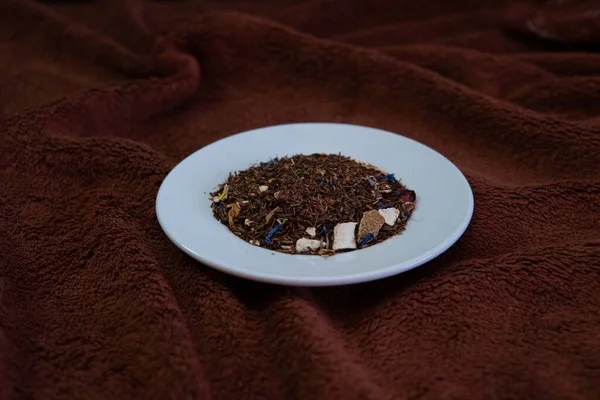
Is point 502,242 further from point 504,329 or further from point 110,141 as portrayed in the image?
point 110,141

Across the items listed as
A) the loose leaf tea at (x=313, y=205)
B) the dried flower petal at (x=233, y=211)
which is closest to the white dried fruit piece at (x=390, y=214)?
the loose leaf tea at (x=313, y=205)

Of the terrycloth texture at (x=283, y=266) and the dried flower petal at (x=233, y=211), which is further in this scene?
the dried flower petal at (x=233, y=211)

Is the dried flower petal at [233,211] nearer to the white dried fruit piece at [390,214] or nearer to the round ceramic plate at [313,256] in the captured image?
the round ceramic plate at [313,256]

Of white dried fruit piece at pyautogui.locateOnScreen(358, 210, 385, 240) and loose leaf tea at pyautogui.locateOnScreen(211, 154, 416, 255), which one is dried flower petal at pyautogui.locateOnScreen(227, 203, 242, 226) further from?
white dried fruit piece at pyautogui.locateOnScreen(358, 210, 385, 240)

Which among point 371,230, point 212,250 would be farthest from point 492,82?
point 212,250

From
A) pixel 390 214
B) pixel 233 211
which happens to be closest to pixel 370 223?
pixel 390 214

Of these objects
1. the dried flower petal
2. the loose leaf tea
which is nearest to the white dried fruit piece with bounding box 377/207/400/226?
the loose leaf tea
